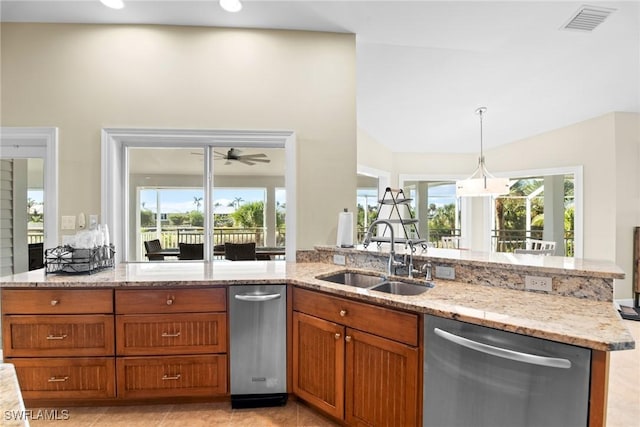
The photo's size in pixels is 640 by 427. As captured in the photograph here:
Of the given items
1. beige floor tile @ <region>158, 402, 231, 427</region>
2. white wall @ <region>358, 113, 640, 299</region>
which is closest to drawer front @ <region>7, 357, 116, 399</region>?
beige floor tile @ <region>158, 402, 231, 427</region>

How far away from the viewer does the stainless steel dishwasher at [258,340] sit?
2072 mm

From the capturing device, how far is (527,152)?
5.48 meters

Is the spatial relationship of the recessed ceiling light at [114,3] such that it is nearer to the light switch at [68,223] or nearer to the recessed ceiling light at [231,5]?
the recessed ceiling light at [231,5]

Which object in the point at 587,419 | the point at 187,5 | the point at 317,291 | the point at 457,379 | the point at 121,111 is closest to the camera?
the point at 587,419

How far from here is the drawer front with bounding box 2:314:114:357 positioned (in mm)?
2006

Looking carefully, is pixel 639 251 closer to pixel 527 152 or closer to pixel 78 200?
pixel 527 152

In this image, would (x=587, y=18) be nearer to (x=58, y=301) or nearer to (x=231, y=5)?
(x=231, y=5)

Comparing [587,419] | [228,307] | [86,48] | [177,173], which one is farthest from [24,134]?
[587,419]

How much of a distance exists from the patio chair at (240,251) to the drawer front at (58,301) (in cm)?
109

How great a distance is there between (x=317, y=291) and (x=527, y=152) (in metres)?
5.37

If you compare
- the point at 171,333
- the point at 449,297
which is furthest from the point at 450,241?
the point at 171,333

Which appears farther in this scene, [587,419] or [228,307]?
[228,307]

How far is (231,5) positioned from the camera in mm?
2506

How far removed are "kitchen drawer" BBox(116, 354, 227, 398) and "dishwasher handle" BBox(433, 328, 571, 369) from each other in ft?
4.91
